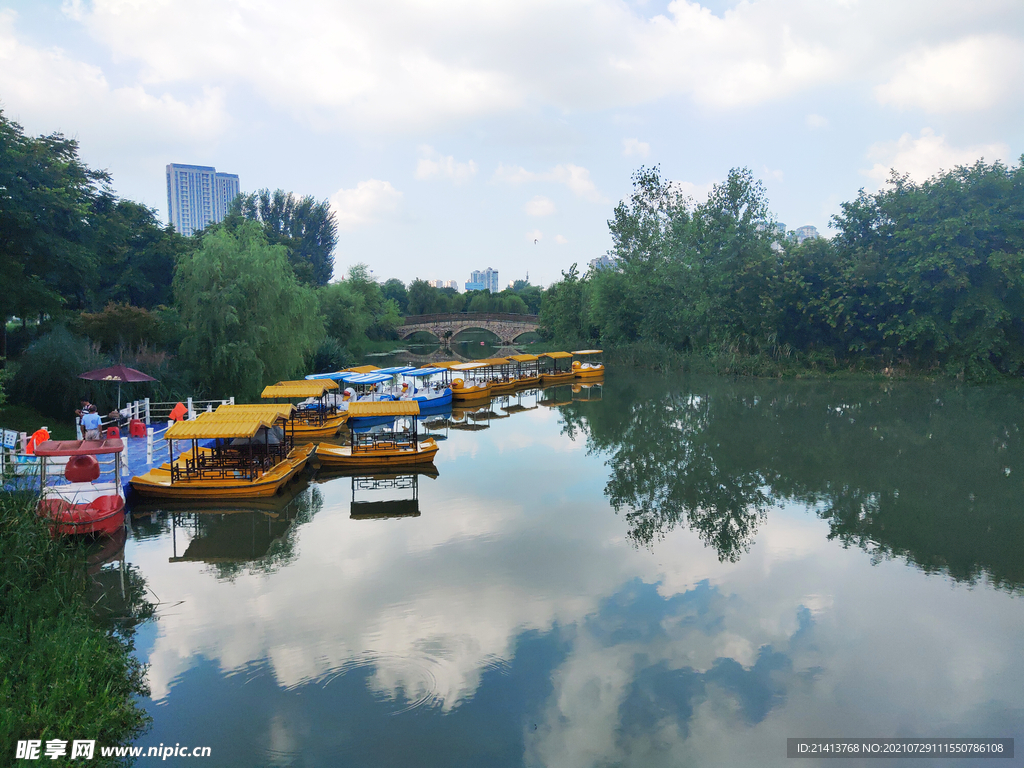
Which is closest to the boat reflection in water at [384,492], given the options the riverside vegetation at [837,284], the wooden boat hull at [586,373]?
the wooden boat hull at [586,373]

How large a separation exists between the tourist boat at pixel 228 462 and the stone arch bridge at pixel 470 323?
5303 cm

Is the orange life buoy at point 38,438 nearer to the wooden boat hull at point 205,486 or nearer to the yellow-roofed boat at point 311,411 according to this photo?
the wooden boat hull at point 205,486

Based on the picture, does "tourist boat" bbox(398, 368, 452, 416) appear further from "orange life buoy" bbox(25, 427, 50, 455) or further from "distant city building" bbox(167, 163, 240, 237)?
"distant city building" bbox(167, 163, 240, 237)

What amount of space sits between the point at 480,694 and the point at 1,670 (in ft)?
15.0

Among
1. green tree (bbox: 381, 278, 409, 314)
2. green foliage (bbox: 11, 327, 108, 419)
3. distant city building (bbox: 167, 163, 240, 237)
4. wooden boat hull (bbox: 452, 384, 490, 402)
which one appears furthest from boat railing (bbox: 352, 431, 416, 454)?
distant city building (bbox: 167, 163, 240, 237)

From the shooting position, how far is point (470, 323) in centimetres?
7025

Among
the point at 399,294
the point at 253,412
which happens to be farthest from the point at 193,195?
the point at 253,412

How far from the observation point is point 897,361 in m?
36.9

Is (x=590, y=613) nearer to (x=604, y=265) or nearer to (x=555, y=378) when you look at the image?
(x=555, y=378)

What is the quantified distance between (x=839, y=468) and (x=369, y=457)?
12.0 meters

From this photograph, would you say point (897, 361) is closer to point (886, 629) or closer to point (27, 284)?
point (886, 629)

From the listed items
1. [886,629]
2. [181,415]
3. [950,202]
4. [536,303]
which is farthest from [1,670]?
[536,303]

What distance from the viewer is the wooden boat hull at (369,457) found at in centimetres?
1683

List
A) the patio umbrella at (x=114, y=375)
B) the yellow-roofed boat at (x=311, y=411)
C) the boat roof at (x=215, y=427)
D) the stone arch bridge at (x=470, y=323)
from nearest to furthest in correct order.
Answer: the boat roof at (x=215, y=427), the patio umbrella at (x=114, y=375), the yellow-roofed boat at (x=311, y=411), the stone arch bridge at (x=470, y=323)
